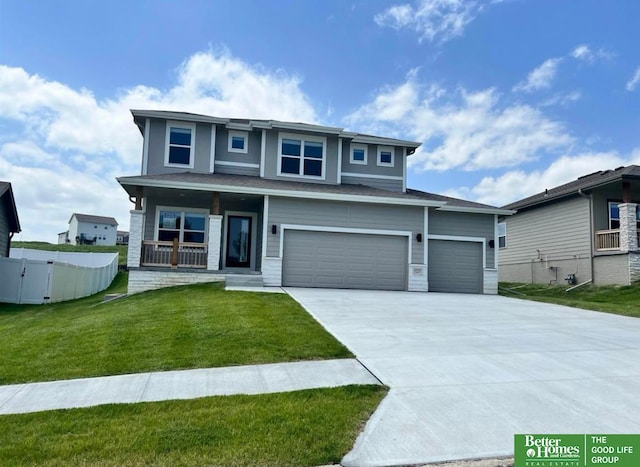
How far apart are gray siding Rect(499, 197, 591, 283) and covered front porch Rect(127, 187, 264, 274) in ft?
45.4

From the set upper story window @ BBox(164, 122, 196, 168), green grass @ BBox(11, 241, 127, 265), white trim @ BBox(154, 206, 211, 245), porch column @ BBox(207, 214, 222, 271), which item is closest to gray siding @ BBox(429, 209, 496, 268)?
porch column @ BBox(207, 214, 222, 271)

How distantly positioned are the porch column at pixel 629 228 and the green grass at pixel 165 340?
14.4 metres

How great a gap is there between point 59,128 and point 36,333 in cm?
1188

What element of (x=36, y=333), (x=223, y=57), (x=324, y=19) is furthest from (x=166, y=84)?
(x=36, y=333)

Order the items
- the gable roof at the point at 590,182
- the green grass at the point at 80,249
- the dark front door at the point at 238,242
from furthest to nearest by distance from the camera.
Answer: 1. the green grass at the point at 80,249
2. the gable roof at the point at 590,182
3. the dark front door at the point at 238,242

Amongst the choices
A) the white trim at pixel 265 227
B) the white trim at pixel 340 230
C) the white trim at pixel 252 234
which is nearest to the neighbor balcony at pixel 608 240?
the white trim at pixel 340 230

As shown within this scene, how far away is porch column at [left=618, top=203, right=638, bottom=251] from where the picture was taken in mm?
16391

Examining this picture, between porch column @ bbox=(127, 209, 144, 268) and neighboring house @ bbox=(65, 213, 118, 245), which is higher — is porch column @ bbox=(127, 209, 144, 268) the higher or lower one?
the lower one

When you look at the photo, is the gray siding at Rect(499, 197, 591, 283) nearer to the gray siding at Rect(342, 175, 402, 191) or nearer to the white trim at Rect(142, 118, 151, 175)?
the gray siding at Rect(342, 175, 402, 191)

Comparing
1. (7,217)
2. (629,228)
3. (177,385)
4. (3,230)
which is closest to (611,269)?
(629,228)

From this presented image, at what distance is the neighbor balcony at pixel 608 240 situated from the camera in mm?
16938

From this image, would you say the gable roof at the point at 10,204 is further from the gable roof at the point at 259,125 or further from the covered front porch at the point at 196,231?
the covered front porch at the point at 196,231

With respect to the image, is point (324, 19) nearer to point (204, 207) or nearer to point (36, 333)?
point (204, 207)

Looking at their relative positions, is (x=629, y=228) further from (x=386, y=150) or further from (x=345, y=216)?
(x=345, y=216)
